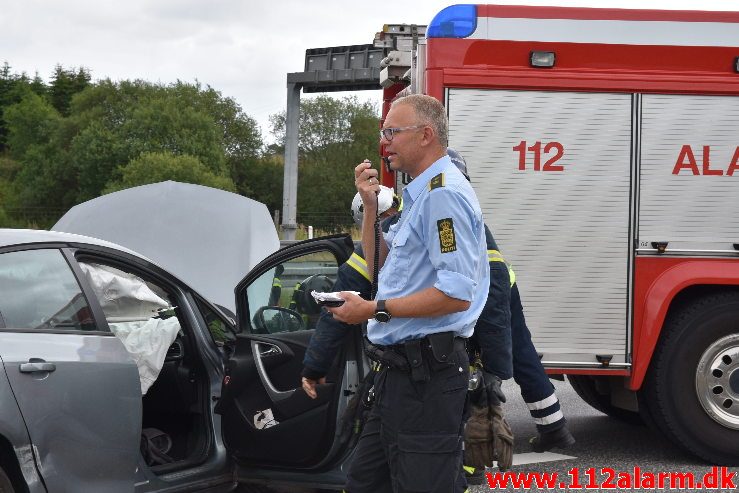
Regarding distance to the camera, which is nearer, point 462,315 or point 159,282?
point 462,315

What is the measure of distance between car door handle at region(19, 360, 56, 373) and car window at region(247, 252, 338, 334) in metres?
1.28

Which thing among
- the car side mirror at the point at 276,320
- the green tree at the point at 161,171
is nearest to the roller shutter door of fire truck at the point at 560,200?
the car side mirror at the point at 276,320

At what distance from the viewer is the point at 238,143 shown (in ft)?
326

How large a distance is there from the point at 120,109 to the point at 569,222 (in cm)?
8448

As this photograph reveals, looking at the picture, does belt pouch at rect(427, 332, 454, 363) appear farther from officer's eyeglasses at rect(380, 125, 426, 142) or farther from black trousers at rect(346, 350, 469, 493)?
officer's eyeglasses at rect(380, 125, 426, 142)

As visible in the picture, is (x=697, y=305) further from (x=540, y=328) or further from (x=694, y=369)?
(x=540, y=328)

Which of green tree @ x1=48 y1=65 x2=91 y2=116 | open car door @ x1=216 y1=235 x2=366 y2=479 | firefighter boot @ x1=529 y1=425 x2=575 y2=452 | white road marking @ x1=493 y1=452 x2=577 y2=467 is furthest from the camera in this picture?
green tree @ x1=48 y1=65 x2=91 y2=116

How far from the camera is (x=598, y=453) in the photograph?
282 inches

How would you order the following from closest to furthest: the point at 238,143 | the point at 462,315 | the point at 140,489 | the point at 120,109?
the point at 462,315 < the point at 140,489 < the point at 120,109 < the point at 238,143

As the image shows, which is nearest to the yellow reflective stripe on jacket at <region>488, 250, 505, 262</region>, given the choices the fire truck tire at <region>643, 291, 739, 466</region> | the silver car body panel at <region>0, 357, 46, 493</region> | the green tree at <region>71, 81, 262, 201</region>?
the silver car body panel at <region>0, 357, 46, 493</region>

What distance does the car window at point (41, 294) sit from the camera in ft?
14.0

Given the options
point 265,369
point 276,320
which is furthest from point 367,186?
point 265,369

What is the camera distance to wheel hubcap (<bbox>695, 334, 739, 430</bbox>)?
21.9 ft

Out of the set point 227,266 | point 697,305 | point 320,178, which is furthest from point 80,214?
point 320,178
